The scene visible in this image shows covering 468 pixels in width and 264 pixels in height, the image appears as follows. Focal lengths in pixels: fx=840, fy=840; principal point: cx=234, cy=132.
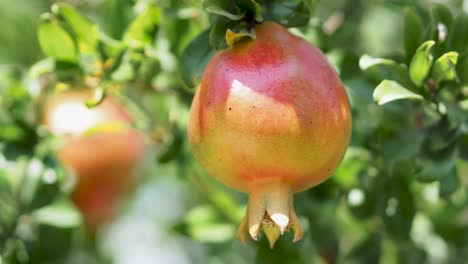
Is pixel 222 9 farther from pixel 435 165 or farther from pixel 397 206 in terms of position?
pixel 397 206

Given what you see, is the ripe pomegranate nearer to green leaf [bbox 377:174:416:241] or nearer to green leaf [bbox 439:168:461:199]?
green leaf [bbox 377:174:416:241]

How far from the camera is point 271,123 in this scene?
1174 mm

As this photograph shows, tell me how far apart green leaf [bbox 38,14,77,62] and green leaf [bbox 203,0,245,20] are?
0.43 meters

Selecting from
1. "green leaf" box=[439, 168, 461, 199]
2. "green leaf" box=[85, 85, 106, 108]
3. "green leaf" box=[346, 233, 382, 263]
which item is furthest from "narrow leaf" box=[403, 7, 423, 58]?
"green leaf" box=[346, 233, 382, 263]

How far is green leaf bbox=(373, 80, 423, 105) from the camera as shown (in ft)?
4.33

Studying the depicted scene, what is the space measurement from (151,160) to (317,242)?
1295mm

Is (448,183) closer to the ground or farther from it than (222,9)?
closer to the ground

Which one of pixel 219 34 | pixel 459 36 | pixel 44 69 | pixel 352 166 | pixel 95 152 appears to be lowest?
pixel 95 152

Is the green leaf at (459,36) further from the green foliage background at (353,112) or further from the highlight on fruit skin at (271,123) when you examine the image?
the highlight on fruit skin at (271,123)

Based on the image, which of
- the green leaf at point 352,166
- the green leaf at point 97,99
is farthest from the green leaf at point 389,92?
the green leaf at point 97,99

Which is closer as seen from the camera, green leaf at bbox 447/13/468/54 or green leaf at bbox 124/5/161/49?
green leaf at bbox 447/13/468/54

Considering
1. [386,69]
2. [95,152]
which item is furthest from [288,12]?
[95,152]

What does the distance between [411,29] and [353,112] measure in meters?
0.28

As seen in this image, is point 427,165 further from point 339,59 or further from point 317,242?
point 317,242
